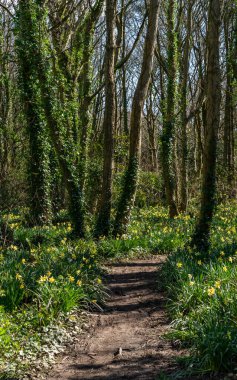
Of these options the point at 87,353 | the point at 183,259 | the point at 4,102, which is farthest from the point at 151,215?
the point at 4,102

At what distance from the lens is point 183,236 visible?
11.4 metres

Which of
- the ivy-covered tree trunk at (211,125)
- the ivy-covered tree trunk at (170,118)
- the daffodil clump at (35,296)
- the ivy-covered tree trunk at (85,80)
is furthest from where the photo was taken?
the ivy-covered tree trunk at (85,80)

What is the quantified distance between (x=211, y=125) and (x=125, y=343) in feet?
16.0

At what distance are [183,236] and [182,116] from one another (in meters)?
7.67

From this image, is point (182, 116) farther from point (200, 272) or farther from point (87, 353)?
point (87, 353)

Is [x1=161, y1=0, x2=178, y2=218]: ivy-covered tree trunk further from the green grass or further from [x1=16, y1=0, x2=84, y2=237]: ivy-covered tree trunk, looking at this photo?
the green grass

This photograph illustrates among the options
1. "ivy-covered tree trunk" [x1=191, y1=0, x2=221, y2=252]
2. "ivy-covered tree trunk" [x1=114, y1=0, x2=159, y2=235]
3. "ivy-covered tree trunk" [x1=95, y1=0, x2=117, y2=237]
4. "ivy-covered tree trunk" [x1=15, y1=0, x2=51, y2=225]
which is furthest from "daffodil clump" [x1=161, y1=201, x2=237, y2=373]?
Result: "ivy-covered tree trunk" [x1=15, y1=0, x2=51, y2=225]

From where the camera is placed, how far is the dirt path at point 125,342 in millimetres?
4516

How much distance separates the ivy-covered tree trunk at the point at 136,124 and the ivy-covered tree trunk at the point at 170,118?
3.96 meters

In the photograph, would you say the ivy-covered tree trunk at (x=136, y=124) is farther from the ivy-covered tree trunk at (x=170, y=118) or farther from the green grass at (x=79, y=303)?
the ivy-covered tree trunk at (x=170, y=118)

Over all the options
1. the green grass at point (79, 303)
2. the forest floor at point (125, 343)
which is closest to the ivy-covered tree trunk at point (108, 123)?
the green grass at point (79, 303)

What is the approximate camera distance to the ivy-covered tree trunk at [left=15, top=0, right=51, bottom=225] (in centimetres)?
1159

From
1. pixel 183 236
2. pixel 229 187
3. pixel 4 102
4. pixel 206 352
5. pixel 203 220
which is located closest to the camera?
pixel 206 352

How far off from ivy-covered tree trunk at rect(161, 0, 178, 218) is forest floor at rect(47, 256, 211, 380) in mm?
8213
